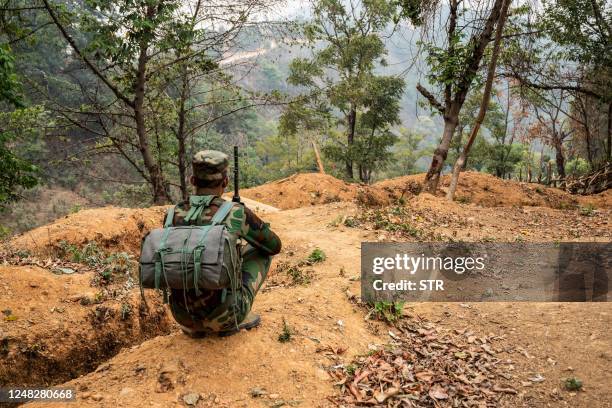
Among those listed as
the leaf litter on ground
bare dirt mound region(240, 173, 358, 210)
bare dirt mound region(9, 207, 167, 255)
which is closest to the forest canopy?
bare dirt mound region(9, 207, 167, 255)

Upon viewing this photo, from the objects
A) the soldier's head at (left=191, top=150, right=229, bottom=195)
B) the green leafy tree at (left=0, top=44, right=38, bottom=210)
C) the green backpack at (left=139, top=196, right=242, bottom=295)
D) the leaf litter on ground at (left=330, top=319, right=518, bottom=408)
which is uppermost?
the green leafy tree at (left=0, top=44, right=38, bottom=210)

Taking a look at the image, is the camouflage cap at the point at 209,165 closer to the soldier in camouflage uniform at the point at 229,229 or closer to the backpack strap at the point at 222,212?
the soldier in camouflage uniform at the point at 229,229

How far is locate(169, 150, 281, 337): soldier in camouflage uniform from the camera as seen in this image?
10.7 feet

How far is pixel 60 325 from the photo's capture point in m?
4.73

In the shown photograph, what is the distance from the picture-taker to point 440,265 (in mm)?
6398

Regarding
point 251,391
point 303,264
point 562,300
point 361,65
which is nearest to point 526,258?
point 562,300

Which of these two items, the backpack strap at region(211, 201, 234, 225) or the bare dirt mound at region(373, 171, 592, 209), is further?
the bare dirt mound at region(373, 171, 592, 209)

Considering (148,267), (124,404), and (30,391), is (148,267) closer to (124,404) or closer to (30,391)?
(124,404)

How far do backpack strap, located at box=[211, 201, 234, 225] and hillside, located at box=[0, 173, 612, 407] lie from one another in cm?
110

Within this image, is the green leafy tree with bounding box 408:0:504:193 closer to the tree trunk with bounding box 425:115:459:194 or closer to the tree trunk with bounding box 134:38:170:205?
the tree trunk with bounding box 425:115:459:194

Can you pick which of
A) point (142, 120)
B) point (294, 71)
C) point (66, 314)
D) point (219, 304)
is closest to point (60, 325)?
point (66, 314)

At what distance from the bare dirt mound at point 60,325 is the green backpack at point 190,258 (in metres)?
2.24

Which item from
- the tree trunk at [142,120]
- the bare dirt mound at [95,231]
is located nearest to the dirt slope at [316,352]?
the bare dirt mound at [95,231]

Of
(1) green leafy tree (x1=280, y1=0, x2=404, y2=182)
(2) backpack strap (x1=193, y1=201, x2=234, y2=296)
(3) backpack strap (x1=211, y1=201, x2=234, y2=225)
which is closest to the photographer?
(2) backpack strap (x1=193, y1=201, x2=234, y2=296)
